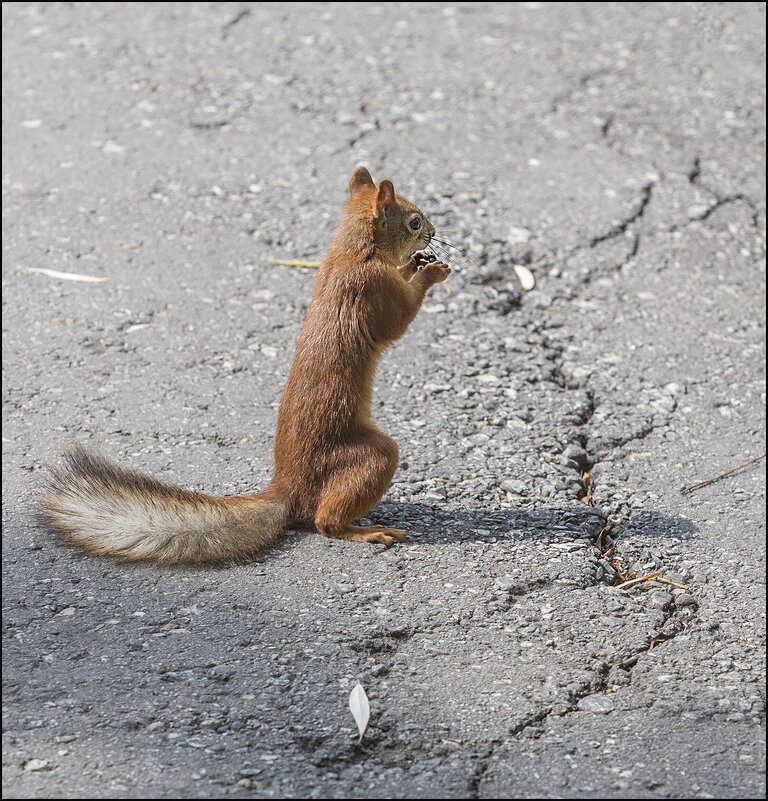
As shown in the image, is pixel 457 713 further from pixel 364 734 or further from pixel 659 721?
pixel 659 721

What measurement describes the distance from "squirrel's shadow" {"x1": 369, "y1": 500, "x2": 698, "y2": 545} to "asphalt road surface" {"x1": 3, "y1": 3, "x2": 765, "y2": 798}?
0.04 feet

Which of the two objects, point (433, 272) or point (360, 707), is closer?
point (360, 707)

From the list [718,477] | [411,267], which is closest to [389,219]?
[411,267]

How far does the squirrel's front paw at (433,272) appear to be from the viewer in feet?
10.1

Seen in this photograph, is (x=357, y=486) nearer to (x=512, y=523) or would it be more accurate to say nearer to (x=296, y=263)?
(x=512, y=523)

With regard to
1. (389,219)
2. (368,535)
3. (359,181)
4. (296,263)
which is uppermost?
(296,263)

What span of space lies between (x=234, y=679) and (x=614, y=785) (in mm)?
895

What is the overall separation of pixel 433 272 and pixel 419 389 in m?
0.76

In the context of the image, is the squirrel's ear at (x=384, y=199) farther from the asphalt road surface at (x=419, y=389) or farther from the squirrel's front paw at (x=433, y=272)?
the asphalt road surface at (x=419, y=389)

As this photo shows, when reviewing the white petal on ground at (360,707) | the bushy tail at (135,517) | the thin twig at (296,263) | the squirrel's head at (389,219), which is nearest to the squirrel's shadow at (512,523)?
the bushy tail at (135,517)

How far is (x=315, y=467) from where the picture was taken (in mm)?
2852

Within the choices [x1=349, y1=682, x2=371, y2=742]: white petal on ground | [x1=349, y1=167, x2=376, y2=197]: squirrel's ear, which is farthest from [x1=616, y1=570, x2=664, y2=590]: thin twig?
[x1=349, y1=167, x2=376, y2=197]: squirrel's ear

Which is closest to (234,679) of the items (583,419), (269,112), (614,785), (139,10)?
(614,785)

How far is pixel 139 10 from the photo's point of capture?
21.3ft
